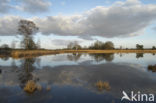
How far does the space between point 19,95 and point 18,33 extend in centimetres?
4076

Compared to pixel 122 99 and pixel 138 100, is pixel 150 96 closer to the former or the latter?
pixel 138 100

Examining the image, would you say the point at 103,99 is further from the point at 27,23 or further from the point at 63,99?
the point at 27,23

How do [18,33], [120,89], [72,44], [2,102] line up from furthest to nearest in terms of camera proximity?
1. [72,44]
2. [18,33]
3. [120,89]
4. [2,102]

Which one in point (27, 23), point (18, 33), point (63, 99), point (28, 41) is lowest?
point (63, 99)

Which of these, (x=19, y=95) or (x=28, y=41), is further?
(x=28, y=41)

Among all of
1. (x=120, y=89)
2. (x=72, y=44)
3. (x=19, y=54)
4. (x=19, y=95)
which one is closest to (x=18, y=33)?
(x=19, y=54)

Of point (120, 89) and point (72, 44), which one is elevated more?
point (72, 44)

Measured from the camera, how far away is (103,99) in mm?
7055

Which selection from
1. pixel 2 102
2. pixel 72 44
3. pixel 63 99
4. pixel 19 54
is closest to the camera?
pixel 2 102

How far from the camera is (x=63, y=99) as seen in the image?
7152mm

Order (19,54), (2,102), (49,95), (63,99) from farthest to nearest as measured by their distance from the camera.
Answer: (19,54), (49,95), (63,99), (2,102)

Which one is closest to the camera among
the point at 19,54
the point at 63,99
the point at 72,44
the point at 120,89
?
the point at 63,99

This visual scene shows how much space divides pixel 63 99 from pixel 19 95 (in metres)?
3.00

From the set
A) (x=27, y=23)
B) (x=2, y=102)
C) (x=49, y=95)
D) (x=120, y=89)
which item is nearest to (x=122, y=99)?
(x=120, y=89)
